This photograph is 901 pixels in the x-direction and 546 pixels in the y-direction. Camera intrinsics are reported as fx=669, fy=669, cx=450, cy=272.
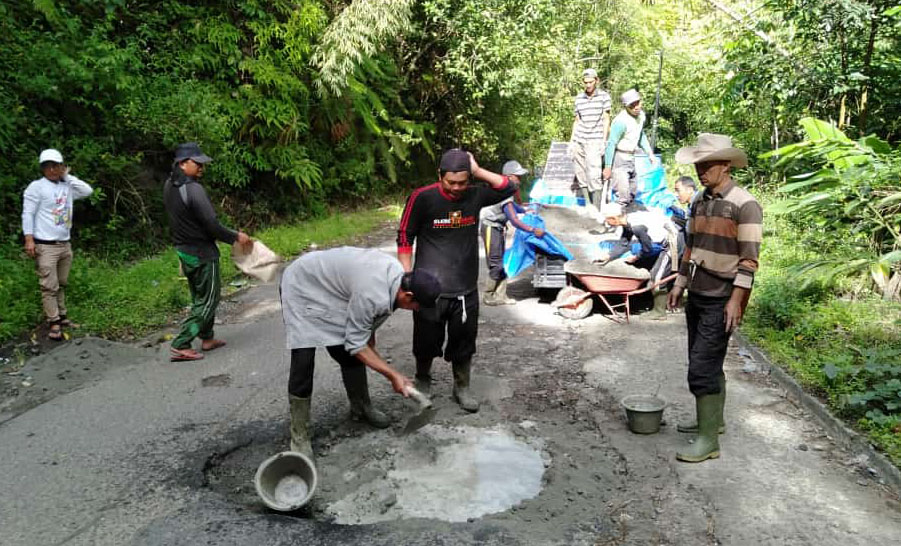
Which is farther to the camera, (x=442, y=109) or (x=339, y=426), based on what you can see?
(x=442, y=109)


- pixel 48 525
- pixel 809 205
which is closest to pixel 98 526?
pixel 48 525

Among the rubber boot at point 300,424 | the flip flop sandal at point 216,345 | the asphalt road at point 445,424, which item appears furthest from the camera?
the flip flop sandal at point 216,345

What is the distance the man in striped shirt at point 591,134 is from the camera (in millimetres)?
9977

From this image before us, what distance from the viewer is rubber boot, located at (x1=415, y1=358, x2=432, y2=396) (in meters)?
5.15

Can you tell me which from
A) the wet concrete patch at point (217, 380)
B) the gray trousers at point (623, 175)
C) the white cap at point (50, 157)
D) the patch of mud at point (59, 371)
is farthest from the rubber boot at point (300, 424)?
the gray trousers at point (623, 175)

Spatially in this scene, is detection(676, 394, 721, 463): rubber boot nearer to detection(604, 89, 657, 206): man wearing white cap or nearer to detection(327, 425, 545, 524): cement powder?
detection(327, 425, 545, 524): cement powder

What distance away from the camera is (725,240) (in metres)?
4.23

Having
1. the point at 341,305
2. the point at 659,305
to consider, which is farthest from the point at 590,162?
the point at 341,305

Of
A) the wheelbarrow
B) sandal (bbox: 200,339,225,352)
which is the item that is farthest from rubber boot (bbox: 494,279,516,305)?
sandal (bbox: 200,339,225,352)

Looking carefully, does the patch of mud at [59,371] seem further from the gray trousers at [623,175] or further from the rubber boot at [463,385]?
the gray trousers at [623,175]

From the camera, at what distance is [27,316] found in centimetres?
698

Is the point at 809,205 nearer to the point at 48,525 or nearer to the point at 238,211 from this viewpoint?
the point at 48,525

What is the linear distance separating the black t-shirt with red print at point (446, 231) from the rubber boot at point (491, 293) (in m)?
3.37

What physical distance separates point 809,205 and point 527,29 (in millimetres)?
10295
